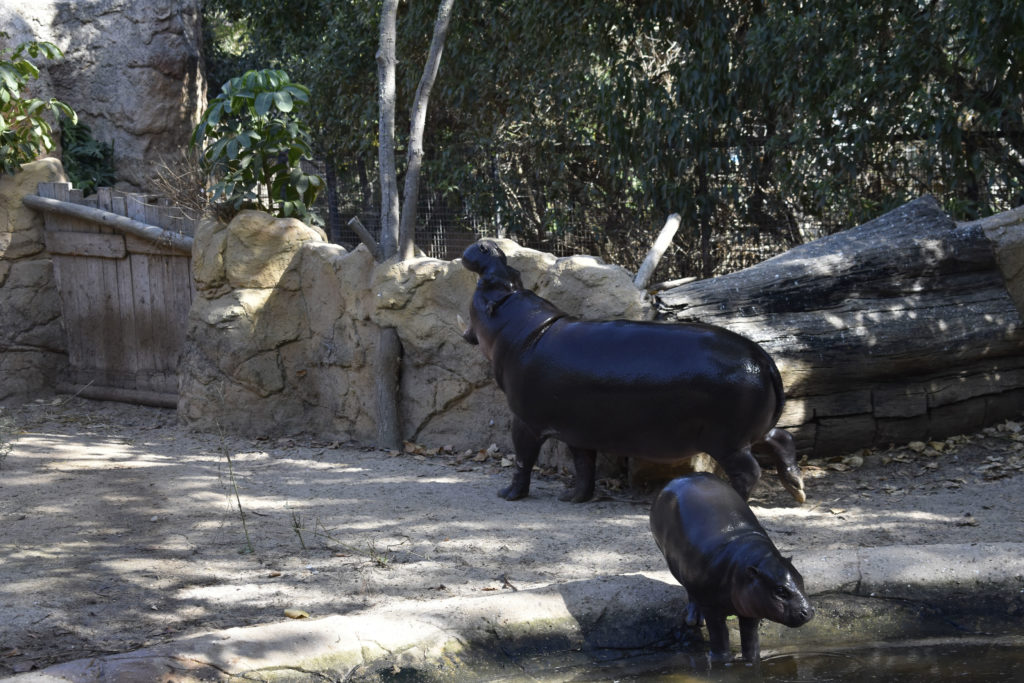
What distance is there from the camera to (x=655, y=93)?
8883 millimetres

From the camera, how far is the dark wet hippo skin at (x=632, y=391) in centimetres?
470

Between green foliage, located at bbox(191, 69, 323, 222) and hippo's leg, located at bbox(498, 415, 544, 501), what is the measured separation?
10.2 ft

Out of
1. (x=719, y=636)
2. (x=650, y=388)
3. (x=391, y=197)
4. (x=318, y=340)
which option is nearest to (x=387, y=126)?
(x=391, y=197)

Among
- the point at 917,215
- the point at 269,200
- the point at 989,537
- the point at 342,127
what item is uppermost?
the point at 342,127

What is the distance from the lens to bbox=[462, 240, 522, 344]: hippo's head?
5512 mm

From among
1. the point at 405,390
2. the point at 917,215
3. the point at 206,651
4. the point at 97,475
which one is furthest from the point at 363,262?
the point at 206,651

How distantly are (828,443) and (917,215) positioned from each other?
162cm

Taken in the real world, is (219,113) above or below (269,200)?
above

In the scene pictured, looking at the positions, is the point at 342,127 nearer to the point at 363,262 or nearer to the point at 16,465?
the point at 363,262

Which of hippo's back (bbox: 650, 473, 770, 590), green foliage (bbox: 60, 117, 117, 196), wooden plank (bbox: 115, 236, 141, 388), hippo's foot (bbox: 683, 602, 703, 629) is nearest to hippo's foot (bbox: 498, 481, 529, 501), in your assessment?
hippo's back (bbox: 650, 473, 770, 590)

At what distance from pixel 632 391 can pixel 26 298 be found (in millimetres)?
6350

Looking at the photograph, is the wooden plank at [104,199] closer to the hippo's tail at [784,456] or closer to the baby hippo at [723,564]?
the hippo's tail at [784,456]

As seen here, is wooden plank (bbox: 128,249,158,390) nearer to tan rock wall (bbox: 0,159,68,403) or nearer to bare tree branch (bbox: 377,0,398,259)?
tan rock wall (bbox: 0,159,68,403)

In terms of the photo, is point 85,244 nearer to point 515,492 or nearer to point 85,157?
point 85,157
